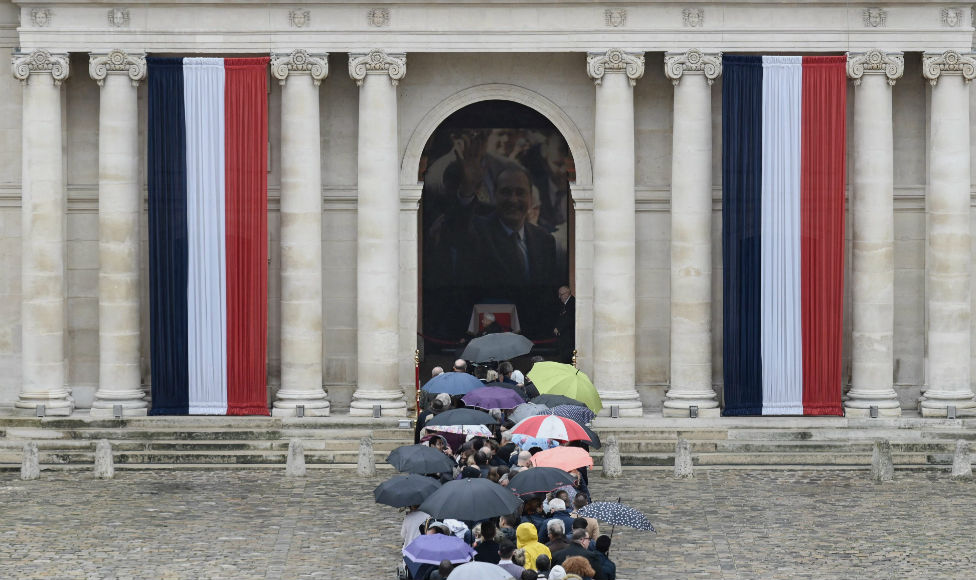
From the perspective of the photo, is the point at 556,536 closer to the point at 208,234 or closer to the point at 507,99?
the point at 208,234

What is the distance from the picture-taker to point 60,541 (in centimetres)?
4888

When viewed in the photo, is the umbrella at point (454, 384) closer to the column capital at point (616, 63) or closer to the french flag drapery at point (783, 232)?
the french flag drapery at point (783, 232)

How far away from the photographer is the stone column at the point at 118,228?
61.5 metres

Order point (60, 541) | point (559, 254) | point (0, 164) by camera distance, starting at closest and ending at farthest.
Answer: point (60, 541), point (0, 164), point (559, 254)

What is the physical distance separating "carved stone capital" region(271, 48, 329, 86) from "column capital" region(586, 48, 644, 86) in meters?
8.18

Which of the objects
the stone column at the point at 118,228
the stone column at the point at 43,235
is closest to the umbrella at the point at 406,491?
the stone column at the point at 118,228

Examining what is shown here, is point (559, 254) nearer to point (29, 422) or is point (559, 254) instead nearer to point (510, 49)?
point (510, 49)

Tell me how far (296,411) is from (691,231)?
1338 centimetres

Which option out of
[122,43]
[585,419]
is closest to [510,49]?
[122,43]

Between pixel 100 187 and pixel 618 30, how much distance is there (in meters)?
16.6

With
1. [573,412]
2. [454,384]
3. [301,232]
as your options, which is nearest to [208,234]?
[301,232]

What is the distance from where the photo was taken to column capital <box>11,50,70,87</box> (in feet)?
201

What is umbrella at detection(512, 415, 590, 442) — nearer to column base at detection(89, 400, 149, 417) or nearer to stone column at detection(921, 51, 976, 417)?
column base at detection(89, 400, 149, 417)

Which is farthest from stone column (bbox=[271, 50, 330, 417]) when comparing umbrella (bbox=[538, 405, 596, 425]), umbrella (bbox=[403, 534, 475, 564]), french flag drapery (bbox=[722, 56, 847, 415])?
umbrella (bbox=[403, 534, 475, 564])
